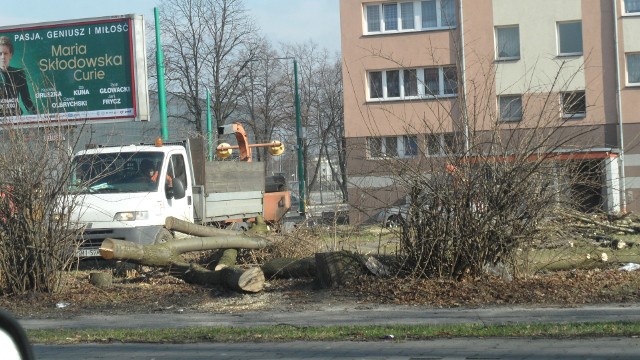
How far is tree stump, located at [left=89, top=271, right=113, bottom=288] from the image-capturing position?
14.1 meters

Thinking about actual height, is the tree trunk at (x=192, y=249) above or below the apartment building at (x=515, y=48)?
below

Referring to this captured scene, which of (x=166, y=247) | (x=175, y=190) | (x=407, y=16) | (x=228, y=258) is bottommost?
(x=228, y=258)

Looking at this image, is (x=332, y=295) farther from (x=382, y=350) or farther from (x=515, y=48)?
(x=515, y=48)

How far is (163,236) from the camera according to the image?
1606 cm

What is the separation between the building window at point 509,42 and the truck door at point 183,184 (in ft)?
Result: 78.3

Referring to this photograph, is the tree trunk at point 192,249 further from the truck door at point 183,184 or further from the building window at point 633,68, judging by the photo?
the building window at point 633,68

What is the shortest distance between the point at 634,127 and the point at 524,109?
2695cm

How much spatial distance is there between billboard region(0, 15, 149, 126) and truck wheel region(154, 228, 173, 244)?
8.42 meters

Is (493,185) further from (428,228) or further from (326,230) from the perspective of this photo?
(326,230)

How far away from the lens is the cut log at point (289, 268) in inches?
541

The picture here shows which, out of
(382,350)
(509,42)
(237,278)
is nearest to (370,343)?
(382,350)

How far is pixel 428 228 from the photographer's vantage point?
12312 mm

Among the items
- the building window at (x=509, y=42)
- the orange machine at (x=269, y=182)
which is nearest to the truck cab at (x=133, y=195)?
the orange machine at (x=269, y=182)

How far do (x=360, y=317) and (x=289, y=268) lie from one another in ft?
10.2
